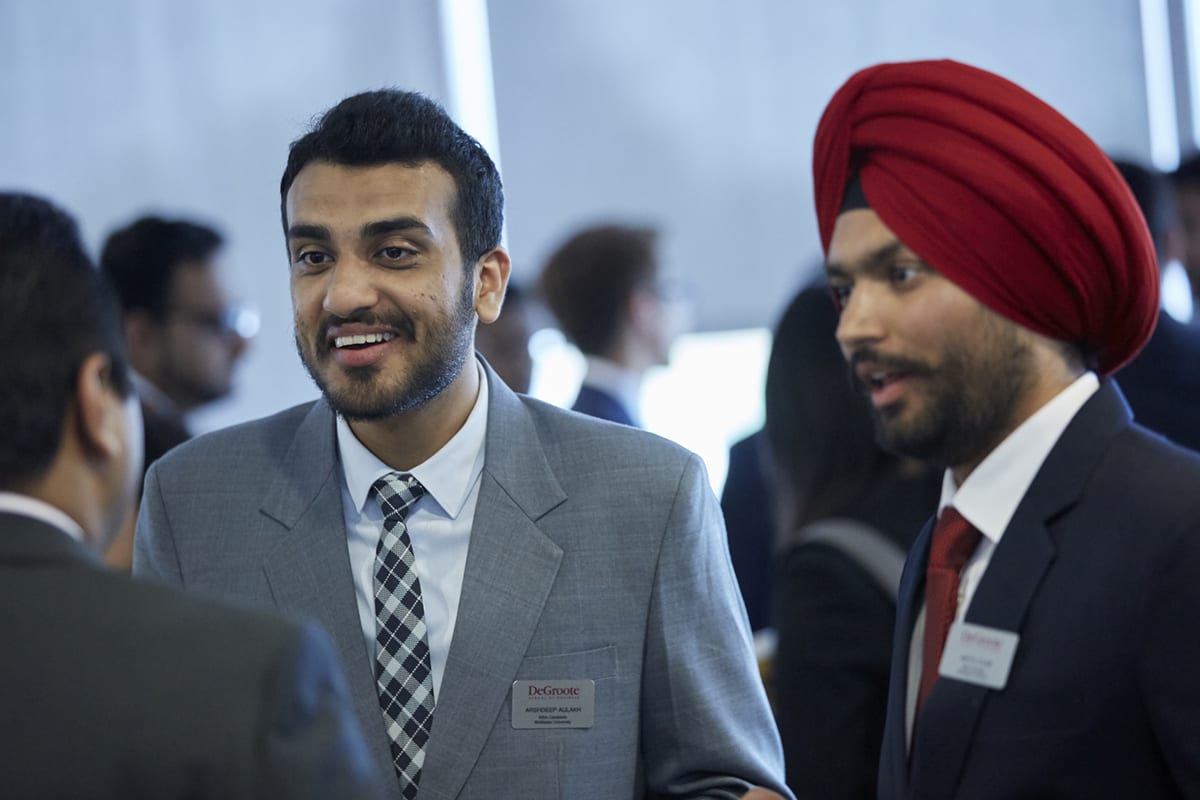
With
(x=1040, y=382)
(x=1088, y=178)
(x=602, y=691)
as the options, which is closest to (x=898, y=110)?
(x=1088, y=178)

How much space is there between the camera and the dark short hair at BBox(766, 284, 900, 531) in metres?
2.14

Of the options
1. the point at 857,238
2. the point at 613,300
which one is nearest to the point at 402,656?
the point at 857,238

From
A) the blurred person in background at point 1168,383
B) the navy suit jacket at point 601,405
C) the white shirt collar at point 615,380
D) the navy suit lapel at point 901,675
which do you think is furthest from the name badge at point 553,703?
the white shirt collar at point 615,380

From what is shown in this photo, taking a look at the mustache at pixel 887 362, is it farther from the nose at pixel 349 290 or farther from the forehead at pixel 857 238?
the nose at pixel 349 290

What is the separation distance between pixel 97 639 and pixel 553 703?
87cm

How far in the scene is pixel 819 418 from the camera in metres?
2.21

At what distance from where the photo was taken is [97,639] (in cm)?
117

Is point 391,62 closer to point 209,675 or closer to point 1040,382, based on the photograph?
point 1040,382

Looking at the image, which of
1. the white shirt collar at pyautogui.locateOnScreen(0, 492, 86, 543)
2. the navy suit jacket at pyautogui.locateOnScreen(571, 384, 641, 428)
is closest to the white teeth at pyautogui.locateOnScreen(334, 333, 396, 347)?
the white shirt collar at pyautogui.locateOnScreen(0, 492, 86, 543)

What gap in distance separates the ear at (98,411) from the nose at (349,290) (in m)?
0.66

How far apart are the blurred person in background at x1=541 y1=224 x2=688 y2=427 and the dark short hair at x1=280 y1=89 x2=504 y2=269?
1.97 meters

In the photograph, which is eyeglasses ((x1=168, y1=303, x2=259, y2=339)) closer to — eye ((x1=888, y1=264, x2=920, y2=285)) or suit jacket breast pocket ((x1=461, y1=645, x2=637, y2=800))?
suit jacket breast pocket ((x1=461, y1=645, x2=637, y2=800))

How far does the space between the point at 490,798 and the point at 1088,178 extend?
1.11m

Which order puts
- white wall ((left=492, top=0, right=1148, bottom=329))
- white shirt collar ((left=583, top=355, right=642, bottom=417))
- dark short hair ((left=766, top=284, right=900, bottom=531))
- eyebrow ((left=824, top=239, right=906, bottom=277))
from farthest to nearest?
white wall ((left=492, top=0, right=1148, bottom=329)), white shirt collar ((left=583, top=355, right=642, bottom=417)), dark short hair ((left=766, top=284, right=900, bottom=531)), eyebrow ((left=824, top=239, right=906, bottom=277))
